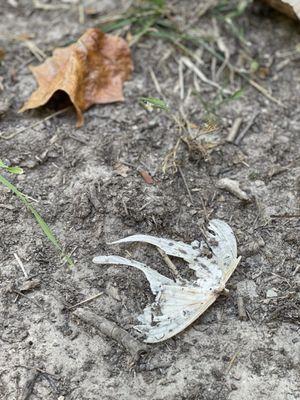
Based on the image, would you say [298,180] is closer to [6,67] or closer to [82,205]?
[82,205]

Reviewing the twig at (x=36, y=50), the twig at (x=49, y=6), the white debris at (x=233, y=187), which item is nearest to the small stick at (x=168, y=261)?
the white debris at (x=233, y=187)

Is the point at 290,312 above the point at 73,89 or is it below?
below

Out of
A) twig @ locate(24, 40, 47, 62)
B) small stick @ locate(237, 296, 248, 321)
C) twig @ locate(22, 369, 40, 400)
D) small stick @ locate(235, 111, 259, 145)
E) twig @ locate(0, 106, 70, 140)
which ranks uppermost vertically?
twig @ locate(24, 40, 47, 62)

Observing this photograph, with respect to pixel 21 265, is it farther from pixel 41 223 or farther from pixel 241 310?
pixel 241 310

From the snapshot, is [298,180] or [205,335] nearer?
[205,335]

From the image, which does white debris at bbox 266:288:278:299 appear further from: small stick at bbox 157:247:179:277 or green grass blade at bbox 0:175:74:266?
green grass blade at bbox 0:175:74:266

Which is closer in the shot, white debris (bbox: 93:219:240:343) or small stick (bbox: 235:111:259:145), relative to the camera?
white debris (bbox: 93:219:240:343)

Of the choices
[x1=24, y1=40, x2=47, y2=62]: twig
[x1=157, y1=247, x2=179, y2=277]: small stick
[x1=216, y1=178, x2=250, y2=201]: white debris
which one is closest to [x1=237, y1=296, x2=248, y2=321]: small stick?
[x1=157, y1=247, x2=179, y2=277]: small stick

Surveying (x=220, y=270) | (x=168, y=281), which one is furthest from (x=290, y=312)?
(x=168, y=281)
